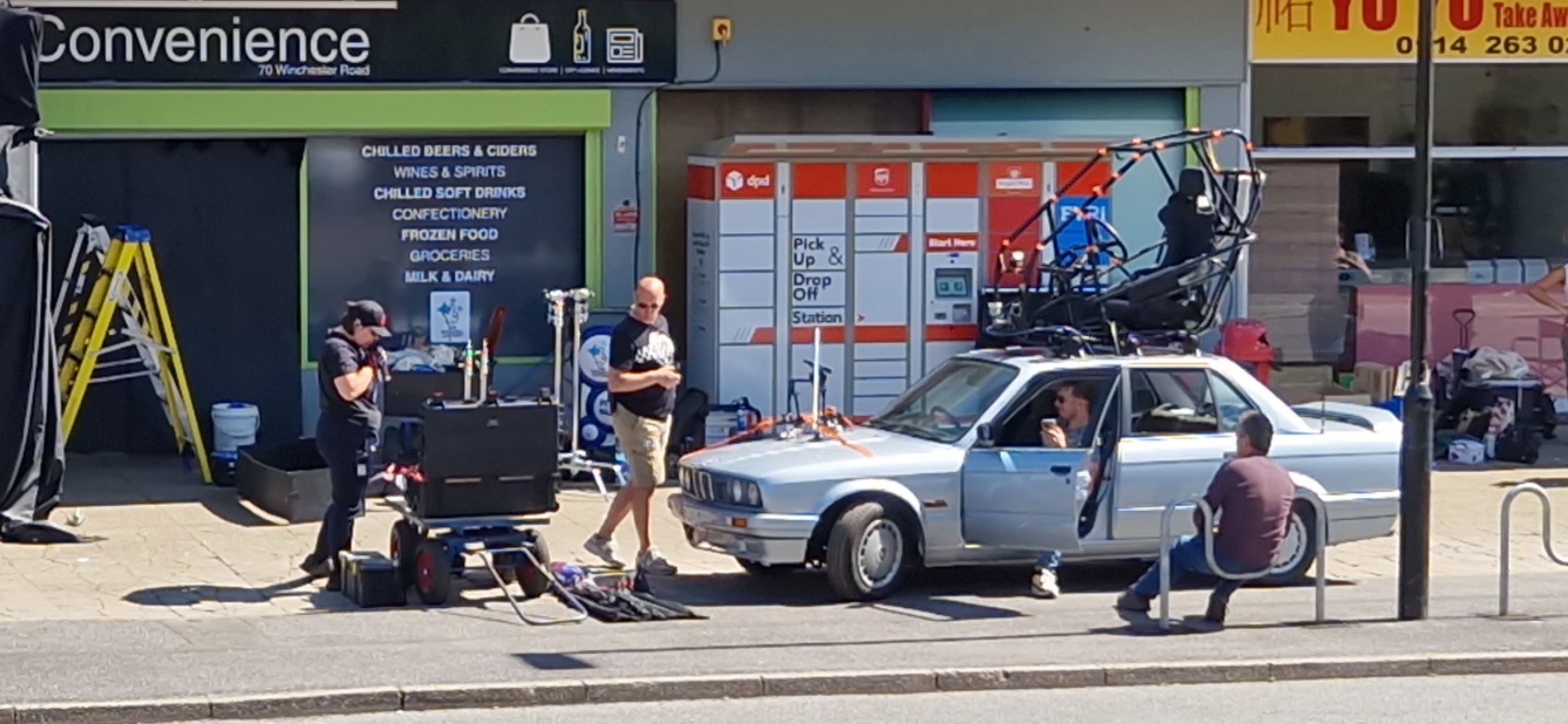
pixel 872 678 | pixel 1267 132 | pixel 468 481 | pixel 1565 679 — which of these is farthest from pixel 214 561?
pixel 1267 132

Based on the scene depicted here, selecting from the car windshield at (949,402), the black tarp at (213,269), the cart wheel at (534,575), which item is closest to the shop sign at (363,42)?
the black tarp at (213,269)

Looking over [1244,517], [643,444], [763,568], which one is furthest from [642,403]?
[1244,517]

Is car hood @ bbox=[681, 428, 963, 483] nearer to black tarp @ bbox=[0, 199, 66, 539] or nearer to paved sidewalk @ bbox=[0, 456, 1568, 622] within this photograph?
paved sidewalk @ bbox=[0, 456, 1568, 622]

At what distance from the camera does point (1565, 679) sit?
452 inches

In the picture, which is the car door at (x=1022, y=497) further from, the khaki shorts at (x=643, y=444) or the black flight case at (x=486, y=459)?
the black flight case at (x=486, y=459)

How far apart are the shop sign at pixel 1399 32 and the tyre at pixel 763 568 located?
8.18 metres

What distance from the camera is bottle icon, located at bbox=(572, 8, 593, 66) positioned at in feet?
60.9

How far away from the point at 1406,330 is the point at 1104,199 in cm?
342

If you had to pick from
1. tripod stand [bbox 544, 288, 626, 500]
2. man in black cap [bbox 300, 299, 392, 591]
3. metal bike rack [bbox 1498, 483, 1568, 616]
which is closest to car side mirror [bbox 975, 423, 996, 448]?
metal bike rack [bbox 1498, 483, 1568, 616]

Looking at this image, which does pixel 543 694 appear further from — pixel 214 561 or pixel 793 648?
pixel 214 561

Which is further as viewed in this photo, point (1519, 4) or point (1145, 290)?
point (1519, 4)

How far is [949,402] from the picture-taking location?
46.5 ft

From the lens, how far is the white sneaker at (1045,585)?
13.5 meters

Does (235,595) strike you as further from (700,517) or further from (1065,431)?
(1065,431)
